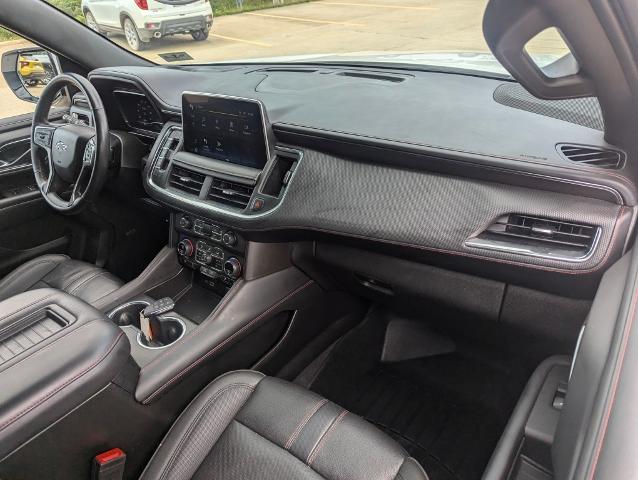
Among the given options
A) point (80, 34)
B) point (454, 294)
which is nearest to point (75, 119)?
point (80, 34)

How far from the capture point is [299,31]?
6.19m

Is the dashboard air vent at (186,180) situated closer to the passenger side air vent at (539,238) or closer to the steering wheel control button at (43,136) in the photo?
the steering wheel control button at (43,136)

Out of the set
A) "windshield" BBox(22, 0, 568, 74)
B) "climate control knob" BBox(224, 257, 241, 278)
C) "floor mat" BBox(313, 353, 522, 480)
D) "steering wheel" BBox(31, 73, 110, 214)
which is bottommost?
"floor mat" BBox(313, 353, 522, 480)

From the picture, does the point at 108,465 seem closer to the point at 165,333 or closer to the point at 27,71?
the point at 165,333

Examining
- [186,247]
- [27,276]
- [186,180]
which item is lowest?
[27,276]

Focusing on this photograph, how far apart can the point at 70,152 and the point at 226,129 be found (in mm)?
710

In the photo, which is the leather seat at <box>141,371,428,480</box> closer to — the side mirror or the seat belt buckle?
the seat belt buckle

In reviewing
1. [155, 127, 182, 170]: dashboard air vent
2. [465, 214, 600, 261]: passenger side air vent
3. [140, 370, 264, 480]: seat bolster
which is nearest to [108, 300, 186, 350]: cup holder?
[140, 370, 264, 480]: seat bolster

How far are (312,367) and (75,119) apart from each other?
4.61 feet

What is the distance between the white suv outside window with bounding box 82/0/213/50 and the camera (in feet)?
10.7

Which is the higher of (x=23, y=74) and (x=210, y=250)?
(x=23, y=74)

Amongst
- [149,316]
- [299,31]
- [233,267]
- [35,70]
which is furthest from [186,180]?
[299,31]

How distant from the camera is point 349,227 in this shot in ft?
5.16

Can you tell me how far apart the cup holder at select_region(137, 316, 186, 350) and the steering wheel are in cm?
57
